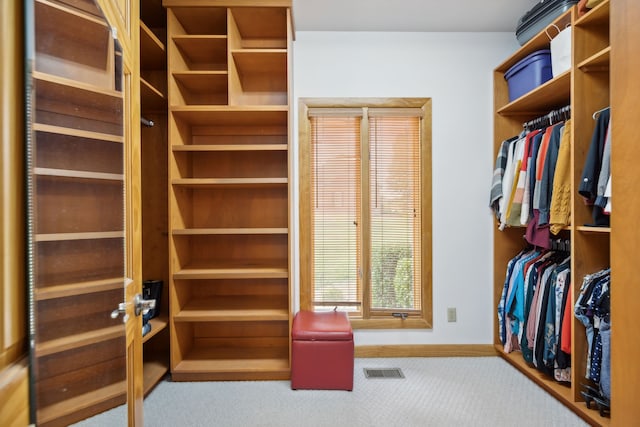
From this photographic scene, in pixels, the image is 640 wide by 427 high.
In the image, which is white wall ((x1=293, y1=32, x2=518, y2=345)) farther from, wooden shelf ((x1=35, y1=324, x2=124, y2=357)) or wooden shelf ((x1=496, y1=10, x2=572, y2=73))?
wooden shelf ((x1=35, y1=324, x2=124, y2=357))

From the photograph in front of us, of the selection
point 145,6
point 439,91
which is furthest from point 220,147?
point 439,91

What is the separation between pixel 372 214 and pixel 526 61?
1.56 metres

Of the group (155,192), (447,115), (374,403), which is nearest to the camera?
(374,403)

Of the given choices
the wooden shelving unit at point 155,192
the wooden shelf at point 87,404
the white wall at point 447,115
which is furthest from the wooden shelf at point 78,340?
the white wall at point 447,115

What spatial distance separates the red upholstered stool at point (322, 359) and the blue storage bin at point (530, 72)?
216 centimetres

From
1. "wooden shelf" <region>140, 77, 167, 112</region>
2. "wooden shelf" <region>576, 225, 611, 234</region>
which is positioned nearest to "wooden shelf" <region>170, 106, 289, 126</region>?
"wooden shelf" <region>140, 77, 167, 112</region>

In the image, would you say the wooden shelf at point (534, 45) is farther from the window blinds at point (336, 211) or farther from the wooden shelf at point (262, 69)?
the wooden shelf at point (262, 69)

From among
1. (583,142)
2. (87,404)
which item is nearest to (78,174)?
(87,404)

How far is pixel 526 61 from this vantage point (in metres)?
Result: 2.32

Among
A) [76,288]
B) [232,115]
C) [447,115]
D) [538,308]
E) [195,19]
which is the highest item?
[195,19]

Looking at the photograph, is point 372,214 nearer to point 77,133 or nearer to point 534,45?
point 534,45

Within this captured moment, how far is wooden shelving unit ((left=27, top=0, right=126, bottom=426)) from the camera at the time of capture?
2.11ft

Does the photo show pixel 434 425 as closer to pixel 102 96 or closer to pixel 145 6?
pixel 102 96

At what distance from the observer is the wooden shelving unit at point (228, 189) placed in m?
2.27
